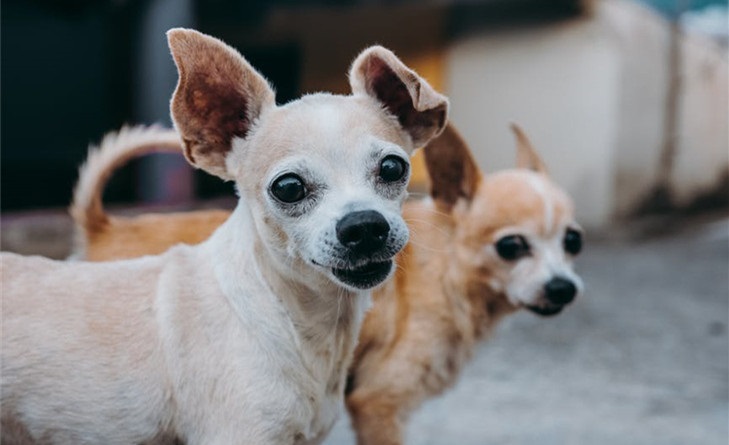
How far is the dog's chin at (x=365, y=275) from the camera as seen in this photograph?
6.95 ft

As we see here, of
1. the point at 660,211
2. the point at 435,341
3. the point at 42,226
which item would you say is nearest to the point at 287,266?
Result: the point at 435,341

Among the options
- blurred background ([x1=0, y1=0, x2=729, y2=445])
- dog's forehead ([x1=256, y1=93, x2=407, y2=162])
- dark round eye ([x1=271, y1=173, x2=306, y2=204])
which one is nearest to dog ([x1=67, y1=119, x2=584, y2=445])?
dog's forehead ([x1=256, y1=93, x2=407, y2=162])

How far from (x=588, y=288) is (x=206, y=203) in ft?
10.3

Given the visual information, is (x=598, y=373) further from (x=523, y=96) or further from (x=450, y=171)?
(x=523, y=96)

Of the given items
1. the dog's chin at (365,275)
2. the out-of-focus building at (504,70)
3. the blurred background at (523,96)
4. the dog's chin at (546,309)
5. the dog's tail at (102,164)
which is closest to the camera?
the dog's chin at (365,275)

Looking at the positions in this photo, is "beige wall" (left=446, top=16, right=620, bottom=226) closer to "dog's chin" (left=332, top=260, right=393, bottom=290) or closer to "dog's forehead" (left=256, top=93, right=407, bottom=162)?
"dog's forehead" (left=256, top=93, right=407, bottom=162)

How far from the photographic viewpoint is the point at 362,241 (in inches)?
80.0

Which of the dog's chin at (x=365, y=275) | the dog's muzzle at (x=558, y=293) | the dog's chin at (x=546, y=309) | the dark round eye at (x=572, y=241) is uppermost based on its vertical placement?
the dog's chin at (x=365, y=275)

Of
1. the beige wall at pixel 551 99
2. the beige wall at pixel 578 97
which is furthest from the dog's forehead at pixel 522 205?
the beige wall at pixel 578 97

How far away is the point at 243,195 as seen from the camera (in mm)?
2303

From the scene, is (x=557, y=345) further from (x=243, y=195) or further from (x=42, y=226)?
(x=243, y=195)

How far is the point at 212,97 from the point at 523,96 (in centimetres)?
716

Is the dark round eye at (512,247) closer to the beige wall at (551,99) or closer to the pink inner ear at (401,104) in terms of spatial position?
the pink inner ear at (401,104)

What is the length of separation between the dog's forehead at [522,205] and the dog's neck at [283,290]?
43.4 inches
